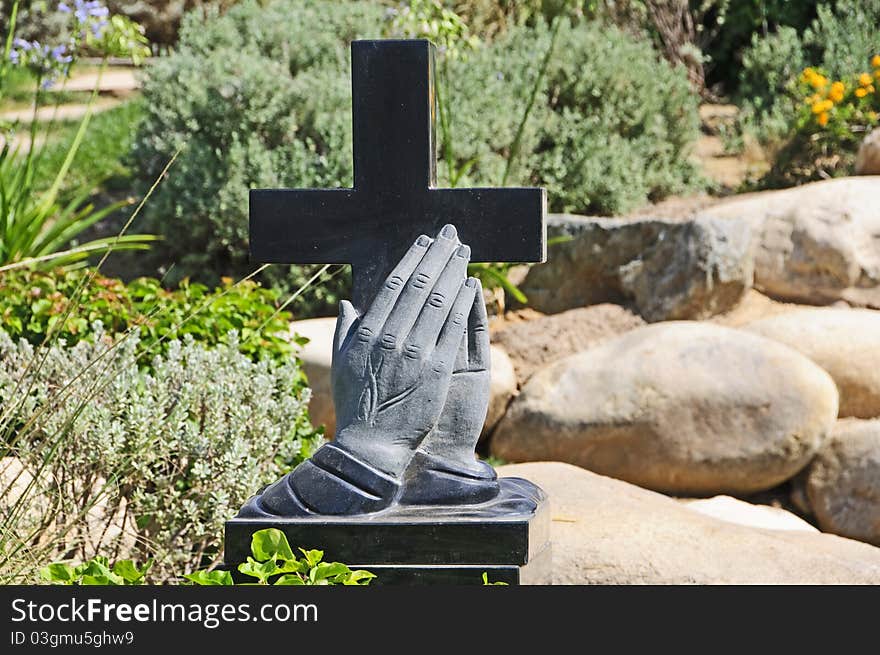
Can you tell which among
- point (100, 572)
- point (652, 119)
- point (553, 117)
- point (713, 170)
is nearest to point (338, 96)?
point (553, 117)

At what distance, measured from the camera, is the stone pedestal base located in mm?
3107

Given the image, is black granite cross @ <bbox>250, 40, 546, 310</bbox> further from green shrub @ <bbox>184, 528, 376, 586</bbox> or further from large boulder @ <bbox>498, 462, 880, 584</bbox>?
large boulder @ <bbox>498, 462, 880, 584</bbox>

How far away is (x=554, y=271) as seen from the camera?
7.52m

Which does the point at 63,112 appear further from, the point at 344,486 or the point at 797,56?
the point at 344,486

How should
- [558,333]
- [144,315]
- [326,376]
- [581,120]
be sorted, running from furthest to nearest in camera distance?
[581,120] < [558,333] < [326,376] < [144,315]

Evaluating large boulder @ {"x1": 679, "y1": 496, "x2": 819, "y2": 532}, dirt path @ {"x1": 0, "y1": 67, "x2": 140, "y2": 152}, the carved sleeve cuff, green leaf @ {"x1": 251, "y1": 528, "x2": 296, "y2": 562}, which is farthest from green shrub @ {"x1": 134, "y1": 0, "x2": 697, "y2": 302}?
green leaf @ {"x1": 251, "y1": 528, "x2": 296, "y2": 562}

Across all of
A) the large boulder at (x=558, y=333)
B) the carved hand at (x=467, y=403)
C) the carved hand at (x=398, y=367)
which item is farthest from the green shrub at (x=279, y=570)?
the large boulder at (x=558, y=333)

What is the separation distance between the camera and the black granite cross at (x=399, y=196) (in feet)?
11.2

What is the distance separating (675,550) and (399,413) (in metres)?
1.51

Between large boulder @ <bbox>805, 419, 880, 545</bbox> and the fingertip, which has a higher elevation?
the fingertip

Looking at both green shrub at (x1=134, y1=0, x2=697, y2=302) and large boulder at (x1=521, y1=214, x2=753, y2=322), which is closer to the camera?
large boulder at (x1=521, y1=214, x2=753, y2=322)

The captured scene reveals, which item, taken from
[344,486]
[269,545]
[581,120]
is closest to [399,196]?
[344,486]

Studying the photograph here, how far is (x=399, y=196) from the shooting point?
344 centimetres

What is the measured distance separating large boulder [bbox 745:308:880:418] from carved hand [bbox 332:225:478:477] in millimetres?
3756
